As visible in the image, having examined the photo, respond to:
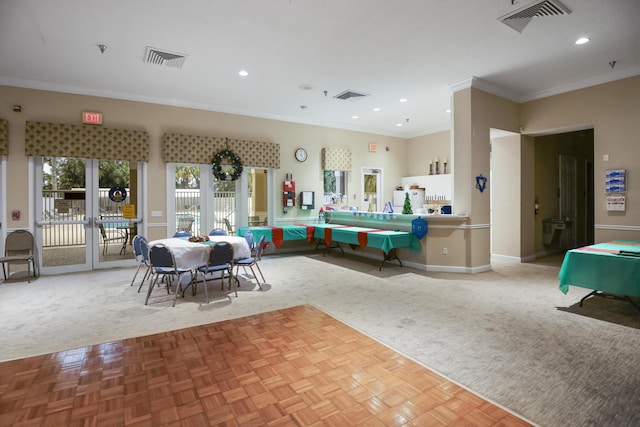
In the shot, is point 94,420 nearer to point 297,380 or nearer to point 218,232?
point 297,380

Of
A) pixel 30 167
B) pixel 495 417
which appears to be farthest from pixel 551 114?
pixel 30 167

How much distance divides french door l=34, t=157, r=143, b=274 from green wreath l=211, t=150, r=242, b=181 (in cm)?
147

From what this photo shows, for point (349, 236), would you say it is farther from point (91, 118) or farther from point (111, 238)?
point (91, 118)

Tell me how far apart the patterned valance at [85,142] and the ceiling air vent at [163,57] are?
197 cm

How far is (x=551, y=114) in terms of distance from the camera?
643 cm

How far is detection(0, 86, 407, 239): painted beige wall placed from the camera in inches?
230

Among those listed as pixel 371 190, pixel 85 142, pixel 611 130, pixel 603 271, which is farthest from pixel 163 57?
pixel 611 130

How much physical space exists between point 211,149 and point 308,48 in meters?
3.55

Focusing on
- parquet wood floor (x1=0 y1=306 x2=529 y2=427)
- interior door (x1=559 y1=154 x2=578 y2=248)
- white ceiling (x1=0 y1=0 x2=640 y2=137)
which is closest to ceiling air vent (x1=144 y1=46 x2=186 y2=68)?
white ceiling (x1=0 y1=0 x2=640 y2=137)

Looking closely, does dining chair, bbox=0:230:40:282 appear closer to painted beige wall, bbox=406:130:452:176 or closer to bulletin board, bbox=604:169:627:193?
painted beige wall, bbox=406:130:452:176

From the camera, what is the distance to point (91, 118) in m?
6.28

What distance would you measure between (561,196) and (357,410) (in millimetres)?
8240

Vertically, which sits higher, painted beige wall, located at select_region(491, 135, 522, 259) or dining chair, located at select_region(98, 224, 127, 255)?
painted beige wall, located at select_region(491, 135, 522, 259)

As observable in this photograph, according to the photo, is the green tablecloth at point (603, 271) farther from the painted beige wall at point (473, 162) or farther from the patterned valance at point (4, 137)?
the patterned valance at point (4, 137)
